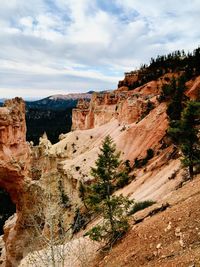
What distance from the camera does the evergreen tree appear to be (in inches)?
960

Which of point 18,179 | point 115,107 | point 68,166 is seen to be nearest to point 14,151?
point 18,179

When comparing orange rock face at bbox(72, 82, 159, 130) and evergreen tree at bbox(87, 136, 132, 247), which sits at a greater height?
orange rock face at bbox(72, 82, 159, 130)

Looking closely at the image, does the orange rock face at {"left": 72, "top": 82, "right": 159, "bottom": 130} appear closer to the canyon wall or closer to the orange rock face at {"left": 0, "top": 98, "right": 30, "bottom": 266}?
the canyon wall

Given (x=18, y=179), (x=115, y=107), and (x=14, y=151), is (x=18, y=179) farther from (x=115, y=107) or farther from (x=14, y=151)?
(x=115, y=107)

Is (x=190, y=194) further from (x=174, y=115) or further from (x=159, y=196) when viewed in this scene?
(x=174, y=115)

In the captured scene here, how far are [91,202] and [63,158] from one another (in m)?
47.4

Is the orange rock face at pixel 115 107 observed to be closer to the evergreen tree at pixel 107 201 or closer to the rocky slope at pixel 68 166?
the rocky slope at pixel 68 166

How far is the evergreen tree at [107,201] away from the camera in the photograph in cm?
2438

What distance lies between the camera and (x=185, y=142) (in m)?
31.8

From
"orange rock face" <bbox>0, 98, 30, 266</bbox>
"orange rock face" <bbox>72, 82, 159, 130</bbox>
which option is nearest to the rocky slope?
"orange rock face" <bbox>0, 98, 30, 266</bbox>

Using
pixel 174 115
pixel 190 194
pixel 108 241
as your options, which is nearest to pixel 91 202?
pixel 108 241

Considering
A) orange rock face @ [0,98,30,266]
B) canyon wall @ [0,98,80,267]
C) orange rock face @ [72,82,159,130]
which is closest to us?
orange rock face @ [0,98,30,266]

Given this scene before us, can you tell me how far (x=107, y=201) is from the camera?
24.1 meters

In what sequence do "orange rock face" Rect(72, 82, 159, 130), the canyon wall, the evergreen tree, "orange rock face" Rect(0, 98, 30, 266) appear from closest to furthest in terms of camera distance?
the evergreen tree → "orange rock face" Rect(0, 98, 30, 266) → the canyon wall → "orange rock face" Rect(72, 82, 159, 130)
